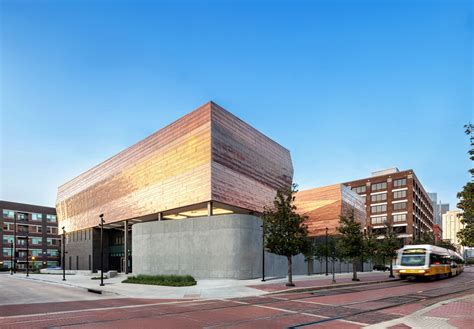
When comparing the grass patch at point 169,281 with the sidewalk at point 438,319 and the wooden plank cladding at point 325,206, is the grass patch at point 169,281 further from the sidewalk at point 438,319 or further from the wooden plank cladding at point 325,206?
the wooden plank cladding at point 325,206

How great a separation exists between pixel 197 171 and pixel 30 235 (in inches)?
3775

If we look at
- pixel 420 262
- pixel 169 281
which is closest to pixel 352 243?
pixel 420 262

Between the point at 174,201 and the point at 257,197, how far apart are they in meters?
10.2

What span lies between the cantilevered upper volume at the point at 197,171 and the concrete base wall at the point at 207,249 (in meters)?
2.98

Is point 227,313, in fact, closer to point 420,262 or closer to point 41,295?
point 41,295

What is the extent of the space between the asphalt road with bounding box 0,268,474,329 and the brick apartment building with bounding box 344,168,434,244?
283ft

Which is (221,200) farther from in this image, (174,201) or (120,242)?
(120,242)

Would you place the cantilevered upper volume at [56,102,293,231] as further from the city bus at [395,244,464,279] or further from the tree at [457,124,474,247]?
the tree at [457,124,474,247]

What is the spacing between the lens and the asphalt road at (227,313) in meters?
14.4

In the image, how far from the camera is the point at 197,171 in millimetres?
43719

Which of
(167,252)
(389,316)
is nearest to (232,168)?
(167,252)

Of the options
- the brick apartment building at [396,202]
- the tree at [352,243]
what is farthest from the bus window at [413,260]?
the brick apartment building at [396,202]

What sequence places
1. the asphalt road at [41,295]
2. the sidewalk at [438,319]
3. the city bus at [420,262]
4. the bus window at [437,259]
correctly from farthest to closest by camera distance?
the bus window at [437,259] < the city bus at [420,262] < the asphalt road at [41,295] < the sidewalk at [438,319]

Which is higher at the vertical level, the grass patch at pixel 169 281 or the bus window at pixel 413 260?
the bus window at pixel 413 260
